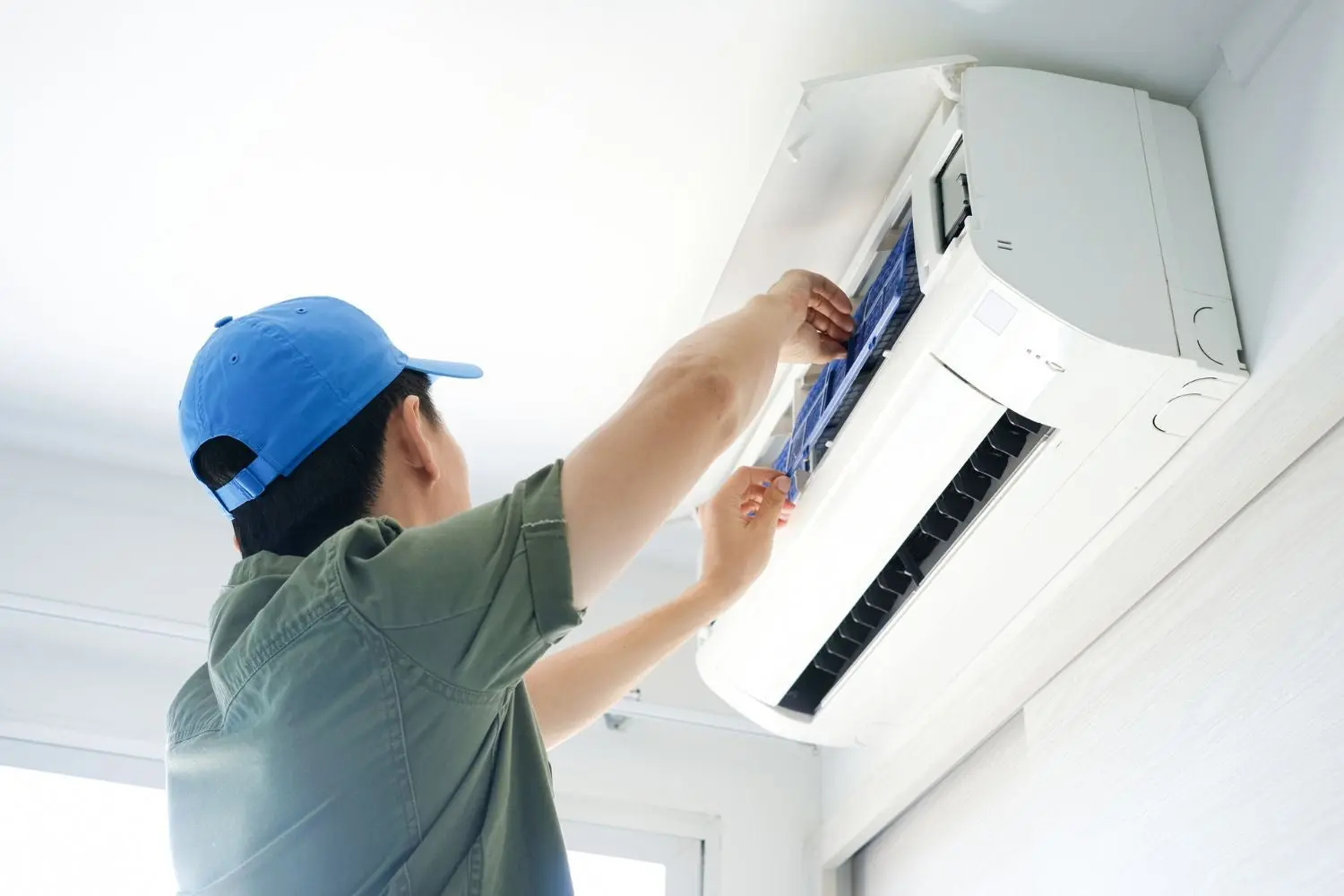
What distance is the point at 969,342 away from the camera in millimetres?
1299

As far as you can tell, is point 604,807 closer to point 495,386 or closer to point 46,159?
point 495,386

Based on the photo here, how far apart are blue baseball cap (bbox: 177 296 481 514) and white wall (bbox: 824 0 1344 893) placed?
0.86 meters

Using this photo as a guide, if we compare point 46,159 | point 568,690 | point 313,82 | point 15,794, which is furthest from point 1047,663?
point 15,794

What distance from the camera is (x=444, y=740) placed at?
89 centimetres

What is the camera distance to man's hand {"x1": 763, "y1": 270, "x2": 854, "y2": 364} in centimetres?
150

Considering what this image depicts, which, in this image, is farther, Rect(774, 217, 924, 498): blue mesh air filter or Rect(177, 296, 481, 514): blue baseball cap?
Rect(774, 217, 924, 498): blue mesh air filter

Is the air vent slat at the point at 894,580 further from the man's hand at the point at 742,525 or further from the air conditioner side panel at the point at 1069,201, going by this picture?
the air conditioner side panel at the point at 1069,201

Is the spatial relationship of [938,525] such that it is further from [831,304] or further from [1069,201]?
[1069,201]

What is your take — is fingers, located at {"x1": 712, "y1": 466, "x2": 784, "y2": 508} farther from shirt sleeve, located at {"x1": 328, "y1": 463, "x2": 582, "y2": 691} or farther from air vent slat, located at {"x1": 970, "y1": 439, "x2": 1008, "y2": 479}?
shirt sleeve, located at {"x1": 328, "y1": 463, "x2": 582, "y2": 691}

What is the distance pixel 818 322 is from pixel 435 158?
1.82 feet

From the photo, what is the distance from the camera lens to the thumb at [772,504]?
1.63m

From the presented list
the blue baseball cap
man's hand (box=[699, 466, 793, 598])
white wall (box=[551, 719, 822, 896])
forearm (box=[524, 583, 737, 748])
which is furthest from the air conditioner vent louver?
the blue baseball cap

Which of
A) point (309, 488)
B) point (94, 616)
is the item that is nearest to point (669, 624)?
point (309, 488)

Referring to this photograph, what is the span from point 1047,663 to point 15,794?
165cm
